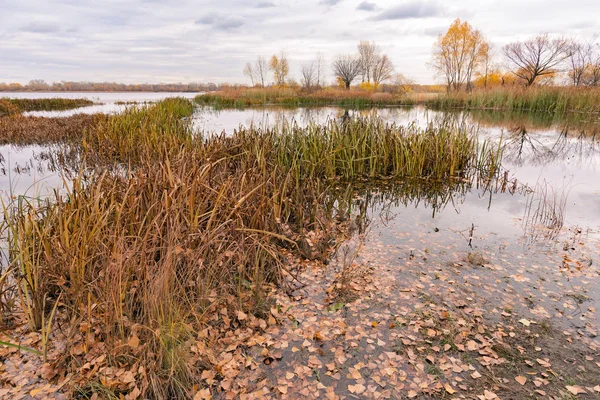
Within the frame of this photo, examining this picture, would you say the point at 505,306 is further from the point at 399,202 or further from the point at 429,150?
the point at 429,150

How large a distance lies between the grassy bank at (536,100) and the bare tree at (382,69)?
39904 mm

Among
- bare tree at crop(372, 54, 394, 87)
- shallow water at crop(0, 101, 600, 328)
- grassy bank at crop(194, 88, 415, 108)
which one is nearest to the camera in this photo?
shallow water at crop(0, 101, 600, 328)

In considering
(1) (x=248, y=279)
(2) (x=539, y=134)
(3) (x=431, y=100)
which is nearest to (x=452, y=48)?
(3) (x=431, y=100)

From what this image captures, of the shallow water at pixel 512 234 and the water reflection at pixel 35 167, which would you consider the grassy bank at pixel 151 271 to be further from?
the water reflection at pixel 35 167

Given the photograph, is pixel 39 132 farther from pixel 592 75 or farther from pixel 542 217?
pixel 592 75

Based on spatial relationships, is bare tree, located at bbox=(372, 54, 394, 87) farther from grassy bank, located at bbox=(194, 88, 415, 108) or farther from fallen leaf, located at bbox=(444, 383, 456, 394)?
fallen leaf, located at bbox=(444, 383, 456, 394)

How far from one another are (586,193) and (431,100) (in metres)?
33.0

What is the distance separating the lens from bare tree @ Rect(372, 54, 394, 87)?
71.8 m

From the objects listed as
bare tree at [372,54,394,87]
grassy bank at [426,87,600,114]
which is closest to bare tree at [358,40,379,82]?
bare tree at [372,54,394,87]

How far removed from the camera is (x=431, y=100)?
39.2 metres

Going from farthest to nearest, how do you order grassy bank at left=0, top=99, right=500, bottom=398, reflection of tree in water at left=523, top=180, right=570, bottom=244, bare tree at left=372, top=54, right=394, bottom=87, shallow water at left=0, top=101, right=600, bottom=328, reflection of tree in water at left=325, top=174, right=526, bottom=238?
1. bare tree at left=372, top=54, right=394, bottom=87
2. reflection of tree in water at left=325, top=174, right=526, bottom=238
3. reflection of tree in water at left=523, top=180, right=570, bottom=244
4. shallow water at left=0, top=101, right=600, bottom=328
5. grassy bank at left=0, top=99, right=500, bottom=398

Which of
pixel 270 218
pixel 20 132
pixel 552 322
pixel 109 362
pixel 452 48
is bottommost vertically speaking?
pixel 552 322

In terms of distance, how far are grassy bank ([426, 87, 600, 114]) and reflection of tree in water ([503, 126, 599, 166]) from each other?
1066 cm

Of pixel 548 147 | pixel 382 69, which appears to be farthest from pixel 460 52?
pixel 548 147
